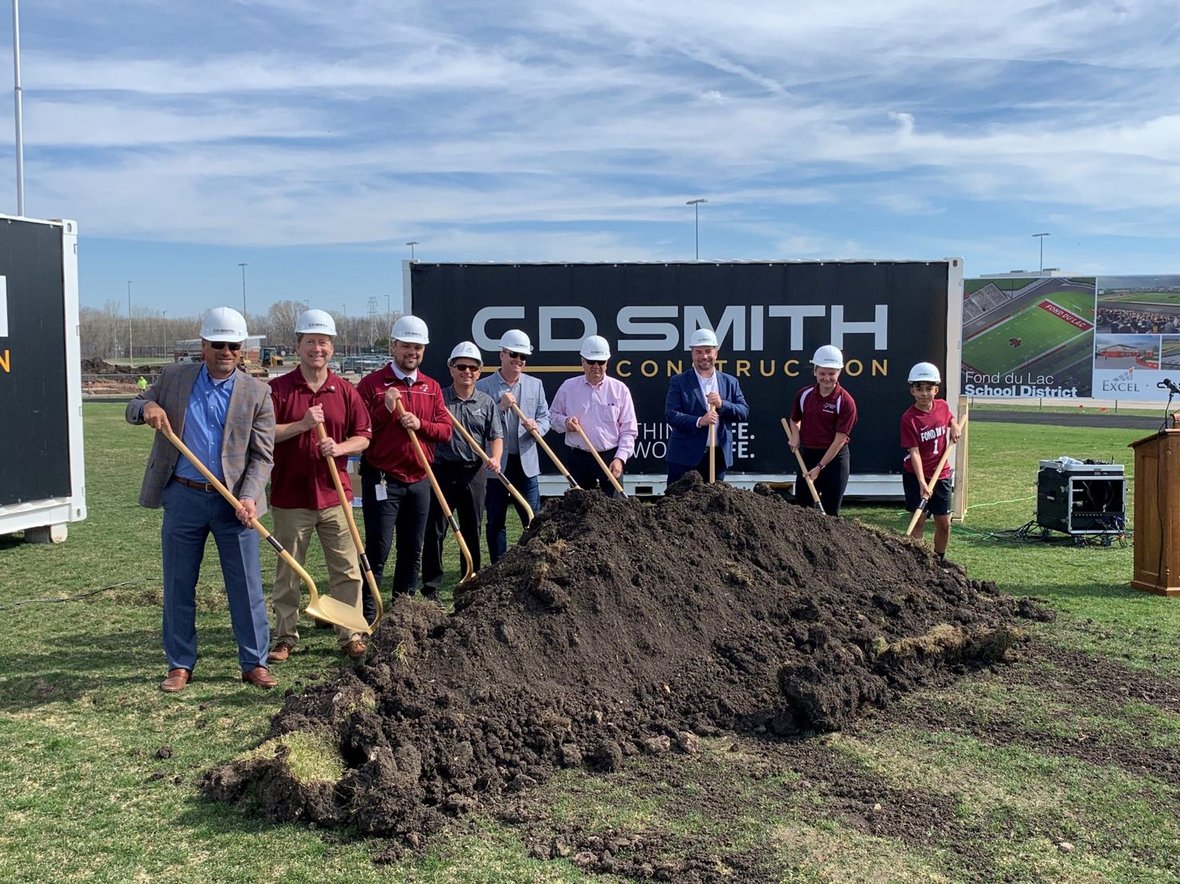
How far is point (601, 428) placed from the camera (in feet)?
24.5

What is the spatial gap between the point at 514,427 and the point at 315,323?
2086 mm

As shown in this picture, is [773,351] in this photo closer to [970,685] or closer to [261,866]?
[970,685]

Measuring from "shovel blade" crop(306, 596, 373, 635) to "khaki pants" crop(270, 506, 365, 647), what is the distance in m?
0.06

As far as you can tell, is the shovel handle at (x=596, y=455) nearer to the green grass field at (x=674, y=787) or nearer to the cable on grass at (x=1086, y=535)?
the green grass field at (x=674, y=787)

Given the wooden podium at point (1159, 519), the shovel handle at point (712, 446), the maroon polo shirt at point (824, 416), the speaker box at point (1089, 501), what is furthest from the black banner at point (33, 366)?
the speaker box at point (1089, 501)

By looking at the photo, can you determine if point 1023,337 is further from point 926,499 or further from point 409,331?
point 409,331

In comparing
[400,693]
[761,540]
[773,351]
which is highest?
[773,351]

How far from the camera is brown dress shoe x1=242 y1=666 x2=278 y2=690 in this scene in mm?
5102

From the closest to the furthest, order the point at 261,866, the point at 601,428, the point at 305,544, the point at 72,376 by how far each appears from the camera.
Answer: the point at 261,866, the point at 305,544, the point at 601,428, the point at 72,376

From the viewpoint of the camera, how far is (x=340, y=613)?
5.57 meters

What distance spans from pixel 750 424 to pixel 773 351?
33.7 inches

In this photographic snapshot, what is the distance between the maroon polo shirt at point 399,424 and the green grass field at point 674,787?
1179 mm

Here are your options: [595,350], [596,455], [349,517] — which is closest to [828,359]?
[595,350]

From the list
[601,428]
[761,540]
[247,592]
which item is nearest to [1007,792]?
[761,540]
